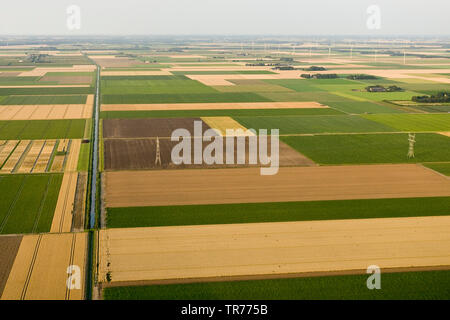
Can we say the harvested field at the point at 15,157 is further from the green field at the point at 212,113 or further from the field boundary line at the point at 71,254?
the green field at the point at 212,113

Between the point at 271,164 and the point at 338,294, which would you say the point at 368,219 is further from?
the point at 271,164

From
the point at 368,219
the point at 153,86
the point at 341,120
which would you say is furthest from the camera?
the point at 153,86

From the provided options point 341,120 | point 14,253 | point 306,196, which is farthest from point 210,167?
point 341,120

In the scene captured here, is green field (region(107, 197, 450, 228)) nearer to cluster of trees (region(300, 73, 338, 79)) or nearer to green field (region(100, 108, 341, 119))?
green field (region(100, 108, 341, 119))

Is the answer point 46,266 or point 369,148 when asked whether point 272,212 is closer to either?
point 46,266

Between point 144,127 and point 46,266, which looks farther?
point 144,127

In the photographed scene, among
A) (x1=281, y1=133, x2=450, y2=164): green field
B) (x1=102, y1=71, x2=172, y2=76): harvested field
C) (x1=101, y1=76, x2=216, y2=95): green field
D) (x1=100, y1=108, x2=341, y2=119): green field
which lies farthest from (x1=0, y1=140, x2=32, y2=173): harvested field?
(x1=102, y1=71, x2=172, y2=76): harvested field

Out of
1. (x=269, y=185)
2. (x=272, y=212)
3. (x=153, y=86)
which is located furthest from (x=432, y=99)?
(x=272, y=212)
